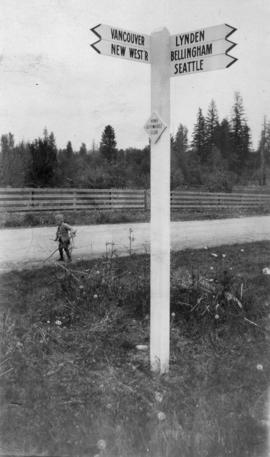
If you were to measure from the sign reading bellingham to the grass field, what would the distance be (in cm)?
169

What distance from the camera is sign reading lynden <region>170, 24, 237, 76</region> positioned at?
3.25 metres

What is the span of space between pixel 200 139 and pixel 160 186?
5407 cm

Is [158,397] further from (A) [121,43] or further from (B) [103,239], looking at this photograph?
(B) [103,239]

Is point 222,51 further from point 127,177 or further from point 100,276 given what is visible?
point 127,177

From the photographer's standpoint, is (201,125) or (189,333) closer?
(189,333)

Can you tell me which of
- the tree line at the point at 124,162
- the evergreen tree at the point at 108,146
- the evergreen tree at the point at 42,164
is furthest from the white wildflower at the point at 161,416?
the evergreen tree at the point at 108,146

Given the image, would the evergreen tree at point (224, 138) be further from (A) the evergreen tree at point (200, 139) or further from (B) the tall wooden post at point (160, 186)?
(B) the tall wooden post at point (160, 186)

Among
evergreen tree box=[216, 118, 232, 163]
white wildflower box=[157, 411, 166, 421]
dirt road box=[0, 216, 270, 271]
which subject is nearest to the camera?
white wildflower box=[157, 411, 166, 421]

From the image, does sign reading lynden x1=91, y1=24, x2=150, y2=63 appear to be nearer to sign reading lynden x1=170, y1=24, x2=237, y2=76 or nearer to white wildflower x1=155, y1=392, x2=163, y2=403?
sign reading lynden x1=170, y1=24, x2=237, y2=76

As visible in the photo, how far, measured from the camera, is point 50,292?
498 cm

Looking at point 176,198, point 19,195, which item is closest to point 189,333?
point 19,195

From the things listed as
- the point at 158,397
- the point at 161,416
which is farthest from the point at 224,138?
the point at 161,416

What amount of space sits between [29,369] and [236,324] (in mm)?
1906

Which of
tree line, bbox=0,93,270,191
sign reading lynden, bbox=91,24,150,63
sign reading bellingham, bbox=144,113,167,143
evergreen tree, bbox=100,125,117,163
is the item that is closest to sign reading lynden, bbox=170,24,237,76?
sign reading lynden, bbox=91,24,150,63
